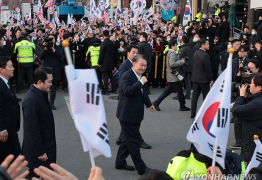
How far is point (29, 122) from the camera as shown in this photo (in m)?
4.76

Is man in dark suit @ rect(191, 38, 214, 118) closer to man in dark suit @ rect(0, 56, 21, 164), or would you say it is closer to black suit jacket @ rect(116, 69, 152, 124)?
black suit jacket @ rect(116, 69, 152, 124)

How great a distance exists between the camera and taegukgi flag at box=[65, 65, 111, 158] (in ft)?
9.06

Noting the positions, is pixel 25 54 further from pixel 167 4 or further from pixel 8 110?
pixel 167 4

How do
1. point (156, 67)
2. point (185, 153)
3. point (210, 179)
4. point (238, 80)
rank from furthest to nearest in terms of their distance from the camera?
point (156, 67), point (238, 80), point (185, 153), point (210, 179)

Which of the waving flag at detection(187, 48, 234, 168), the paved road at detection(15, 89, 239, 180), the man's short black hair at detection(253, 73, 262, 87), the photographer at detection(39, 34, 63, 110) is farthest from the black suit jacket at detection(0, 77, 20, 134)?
the photographer at detection(39, 34, 63, 110)

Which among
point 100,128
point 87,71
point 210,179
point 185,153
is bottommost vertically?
point 185,153

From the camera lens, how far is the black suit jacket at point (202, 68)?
30.5ft

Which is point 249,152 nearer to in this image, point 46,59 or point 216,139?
point 216,139

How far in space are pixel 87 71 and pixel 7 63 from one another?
3.46 meters

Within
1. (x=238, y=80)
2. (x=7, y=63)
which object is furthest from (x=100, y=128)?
(x=238, y=80)

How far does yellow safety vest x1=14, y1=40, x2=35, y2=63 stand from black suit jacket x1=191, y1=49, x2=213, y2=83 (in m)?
5.36

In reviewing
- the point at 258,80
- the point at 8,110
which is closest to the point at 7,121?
the point at 8,110

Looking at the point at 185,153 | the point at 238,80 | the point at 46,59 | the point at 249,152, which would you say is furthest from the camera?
the point at 46,59

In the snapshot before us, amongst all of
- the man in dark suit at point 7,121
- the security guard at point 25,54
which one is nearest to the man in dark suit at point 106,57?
the security guard at point 25,54
